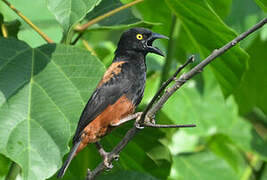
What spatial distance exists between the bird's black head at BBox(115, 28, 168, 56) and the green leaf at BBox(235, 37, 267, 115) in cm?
114

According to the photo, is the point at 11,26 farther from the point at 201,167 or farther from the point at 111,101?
the point at 201,167

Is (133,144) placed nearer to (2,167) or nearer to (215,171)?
(2,167)

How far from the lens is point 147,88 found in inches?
158

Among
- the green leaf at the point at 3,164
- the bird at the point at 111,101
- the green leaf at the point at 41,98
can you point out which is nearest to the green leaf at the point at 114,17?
the bird at the point at 111,101

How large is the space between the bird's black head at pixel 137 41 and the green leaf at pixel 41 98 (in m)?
0.49

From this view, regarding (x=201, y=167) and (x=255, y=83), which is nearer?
(x=201, y=167)

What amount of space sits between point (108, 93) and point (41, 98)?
404mm

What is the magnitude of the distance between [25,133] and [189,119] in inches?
67.3

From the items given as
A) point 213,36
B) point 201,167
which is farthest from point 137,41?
point 201,167

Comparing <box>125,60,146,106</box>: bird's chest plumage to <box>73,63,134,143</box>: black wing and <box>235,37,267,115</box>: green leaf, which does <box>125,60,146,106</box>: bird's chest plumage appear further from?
<box>235,37,267,115</box>: green leaf

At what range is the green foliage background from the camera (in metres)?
2.48

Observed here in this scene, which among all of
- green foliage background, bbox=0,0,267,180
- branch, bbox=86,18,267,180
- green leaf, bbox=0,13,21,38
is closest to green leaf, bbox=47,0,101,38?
green foliage background, bbox=0,0,267,180

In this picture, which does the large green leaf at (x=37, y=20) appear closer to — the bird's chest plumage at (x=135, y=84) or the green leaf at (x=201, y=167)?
the bird's chest plumage at (x=135, y=84)

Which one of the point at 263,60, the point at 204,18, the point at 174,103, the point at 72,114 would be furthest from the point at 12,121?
the point at 263,60
